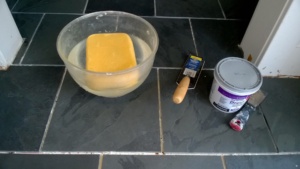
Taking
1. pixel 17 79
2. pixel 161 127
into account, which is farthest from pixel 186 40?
pixel 17 79

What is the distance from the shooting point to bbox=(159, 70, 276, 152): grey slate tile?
609 mm

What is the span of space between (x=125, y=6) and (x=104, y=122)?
1.78 feet

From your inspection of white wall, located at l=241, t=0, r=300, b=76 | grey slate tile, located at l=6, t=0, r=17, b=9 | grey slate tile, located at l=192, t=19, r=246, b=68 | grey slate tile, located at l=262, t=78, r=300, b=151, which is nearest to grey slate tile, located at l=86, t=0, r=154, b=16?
grey slate tile, located at l=192, t=19, r=246, b=68

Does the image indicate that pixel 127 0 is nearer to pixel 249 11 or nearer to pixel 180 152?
pixel 249 11

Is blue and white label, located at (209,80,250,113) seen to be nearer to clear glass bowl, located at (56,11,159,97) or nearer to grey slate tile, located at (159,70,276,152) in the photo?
grey slate tile, located at (159,70,276,152)

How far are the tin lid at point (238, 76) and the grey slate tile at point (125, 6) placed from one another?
0.44 metres

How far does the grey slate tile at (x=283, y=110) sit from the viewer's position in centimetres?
63

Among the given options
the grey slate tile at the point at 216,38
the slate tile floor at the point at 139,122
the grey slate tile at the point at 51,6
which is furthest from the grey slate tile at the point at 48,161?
the grey slate tile at the point at 51,6

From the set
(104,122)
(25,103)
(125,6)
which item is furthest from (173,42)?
(25,103)

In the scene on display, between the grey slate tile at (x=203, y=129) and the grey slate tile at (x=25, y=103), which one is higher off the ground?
the grey slate tile at (x=203, y=129)

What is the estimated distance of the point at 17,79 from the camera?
0.73 meters

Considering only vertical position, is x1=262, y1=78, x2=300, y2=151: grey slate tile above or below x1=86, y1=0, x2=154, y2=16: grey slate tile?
below

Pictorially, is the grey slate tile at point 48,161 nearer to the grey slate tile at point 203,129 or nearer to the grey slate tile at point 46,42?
the grey slate tile at point 203,129

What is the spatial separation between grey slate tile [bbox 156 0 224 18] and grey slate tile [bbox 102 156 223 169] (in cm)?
59
